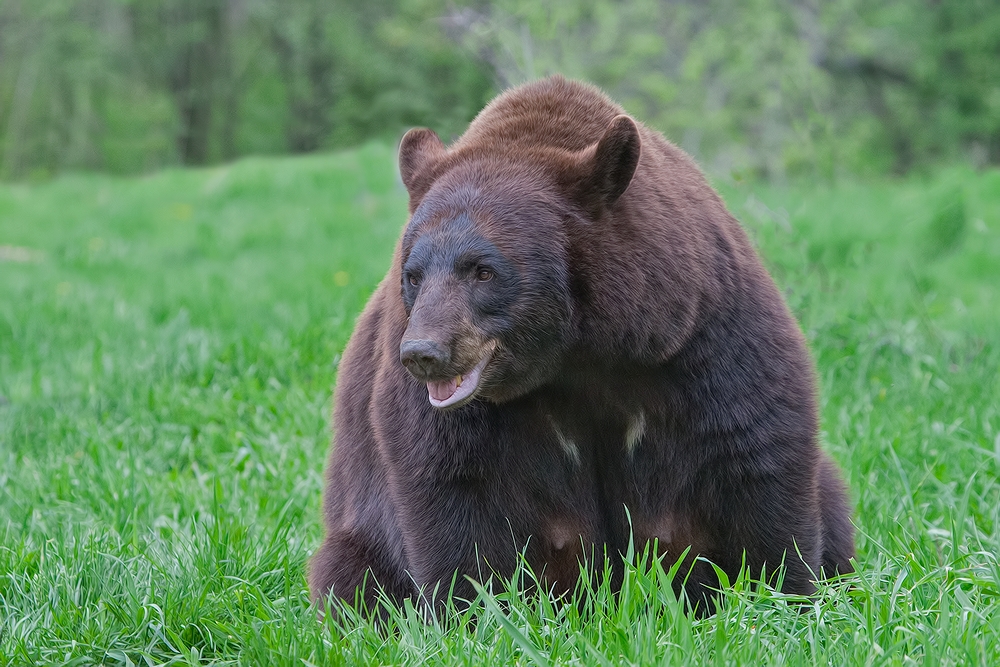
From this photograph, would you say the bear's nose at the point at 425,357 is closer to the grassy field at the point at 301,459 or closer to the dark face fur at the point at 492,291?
the dark face fur at the point at 492,291

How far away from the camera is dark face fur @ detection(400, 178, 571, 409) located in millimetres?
2584

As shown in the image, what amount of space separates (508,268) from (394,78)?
31.4 metres

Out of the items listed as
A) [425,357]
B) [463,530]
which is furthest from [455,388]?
[463,530]

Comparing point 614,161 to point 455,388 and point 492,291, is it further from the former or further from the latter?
point 455,388

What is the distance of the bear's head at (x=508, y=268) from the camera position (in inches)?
102

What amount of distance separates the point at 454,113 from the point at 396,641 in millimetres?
4865

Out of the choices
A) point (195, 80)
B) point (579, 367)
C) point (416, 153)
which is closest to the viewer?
point (579, 367)

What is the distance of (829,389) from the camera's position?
4.97m

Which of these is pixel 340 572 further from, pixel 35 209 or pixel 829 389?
pixel 35 209

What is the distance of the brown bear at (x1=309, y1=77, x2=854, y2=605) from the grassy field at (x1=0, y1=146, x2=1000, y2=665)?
0.60 feet

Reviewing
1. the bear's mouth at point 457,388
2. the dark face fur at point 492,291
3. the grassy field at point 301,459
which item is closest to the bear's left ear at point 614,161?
the dark face fur at point 492,291

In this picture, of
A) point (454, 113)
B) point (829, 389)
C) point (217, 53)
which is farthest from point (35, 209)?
point (217, 53)

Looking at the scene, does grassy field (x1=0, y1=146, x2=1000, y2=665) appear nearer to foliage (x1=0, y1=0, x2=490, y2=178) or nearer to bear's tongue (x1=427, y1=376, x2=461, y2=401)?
bear's tongue (x1=427, y1=376, x2=461, y2=401)

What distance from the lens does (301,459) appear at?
4410 millimetres
